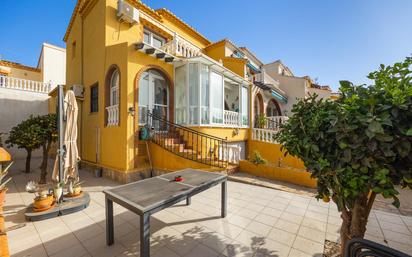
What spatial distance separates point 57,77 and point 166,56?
1811 centimetres

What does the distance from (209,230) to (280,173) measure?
15.2 ft

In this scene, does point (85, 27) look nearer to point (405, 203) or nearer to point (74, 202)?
point (74, 202)

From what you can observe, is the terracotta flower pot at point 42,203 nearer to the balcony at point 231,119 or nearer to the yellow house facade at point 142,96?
the yellow house facade at point 142,96

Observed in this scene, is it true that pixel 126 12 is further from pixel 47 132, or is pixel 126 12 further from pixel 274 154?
pixel 274 154

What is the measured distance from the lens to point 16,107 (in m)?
13.0

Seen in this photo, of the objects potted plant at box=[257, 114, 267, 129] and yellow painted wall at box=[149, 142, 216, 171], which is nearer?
yellow painted wall at box=[149, 142, 216, 171]

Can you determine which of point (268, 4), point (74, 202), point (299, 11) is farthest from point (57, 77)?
point (299, 11)

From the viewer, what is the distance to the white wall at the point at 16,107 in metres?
12.5

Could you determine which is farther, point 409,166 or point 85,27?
point 85,27

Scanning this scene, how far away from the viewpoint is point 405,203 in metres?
5.05

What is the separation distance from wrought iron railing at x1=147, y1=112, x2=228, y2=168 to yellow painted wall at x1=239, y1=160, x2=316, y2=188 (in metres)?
1.16

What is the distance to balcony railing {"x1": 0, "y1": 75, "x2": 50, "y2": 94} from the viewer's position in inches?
496

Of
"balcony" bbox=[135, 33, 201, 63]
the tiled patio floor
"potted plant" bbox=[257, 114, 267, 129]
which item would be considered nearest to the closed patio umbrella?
the tiled patio floor

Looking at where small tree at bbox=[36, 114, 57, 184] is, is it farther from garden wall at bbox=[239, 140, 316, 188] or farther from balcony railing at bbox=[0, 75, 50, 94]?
balcony railing at bbox=[0, 75, 50, 94]
